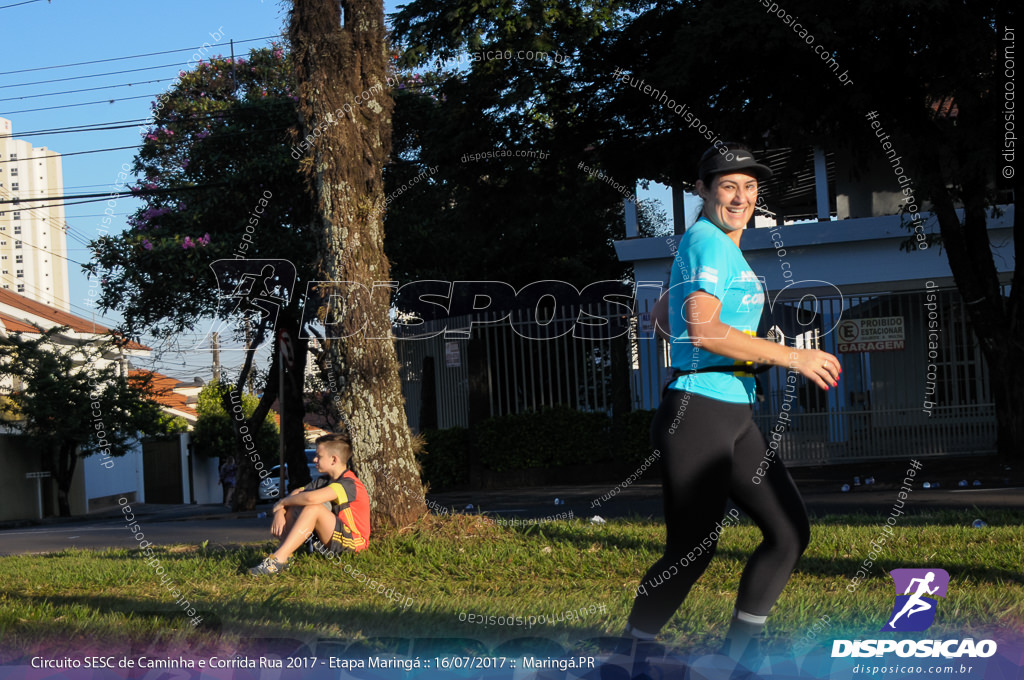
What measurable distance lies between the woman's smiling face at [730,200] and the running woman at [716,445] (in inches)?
2.4

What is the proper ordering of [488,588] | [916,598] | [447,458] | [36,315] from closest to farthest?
[916,598] < [488,588] < [447,458] < [36,315]

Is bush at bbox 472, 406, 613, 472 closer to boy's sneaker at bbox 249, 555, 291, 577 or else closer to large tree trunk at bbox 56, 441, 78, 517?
boy's sneaker at bbox 249, 555, 291, 577

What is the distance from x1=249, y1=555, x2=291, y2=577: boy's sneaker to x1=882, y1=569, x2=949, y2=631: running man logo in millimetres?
3689

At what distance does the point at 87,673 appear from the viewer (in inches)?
133

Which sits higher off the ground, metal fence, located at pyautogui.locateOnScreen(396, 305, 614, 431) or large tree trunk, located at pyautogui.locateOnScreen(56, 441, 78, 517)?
metal fence, located at pyautogui.locateOnScreen(396, 305, 614, 431)

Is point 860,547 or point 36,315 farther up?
point 36,315

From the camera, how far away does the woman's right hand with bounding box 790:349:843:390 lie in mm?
3088

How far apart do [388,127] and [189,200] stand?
11.0 metres

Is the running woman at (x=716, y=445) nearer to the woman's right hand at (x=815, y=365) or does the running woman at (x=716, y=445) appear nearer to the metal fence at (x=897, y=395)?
the woman's right hand at (x=815, y=365)

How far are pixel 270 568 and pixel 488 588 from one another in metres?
1.54

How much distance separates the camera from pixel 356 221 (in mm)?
7430

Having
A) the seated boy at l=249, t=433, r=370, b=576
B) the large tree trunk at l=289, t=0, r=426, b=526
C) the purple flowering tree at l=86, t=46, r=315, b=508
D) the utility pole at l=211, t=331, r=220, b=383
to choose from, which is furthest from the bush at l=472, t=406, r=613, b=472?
the seated boy at l=249, t=433, r=370, b=576

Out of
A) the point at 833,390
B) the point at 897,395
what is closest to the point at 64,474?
the point at 833,390

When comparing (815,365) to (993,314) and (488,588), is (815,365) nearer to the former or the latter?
(488,588)
